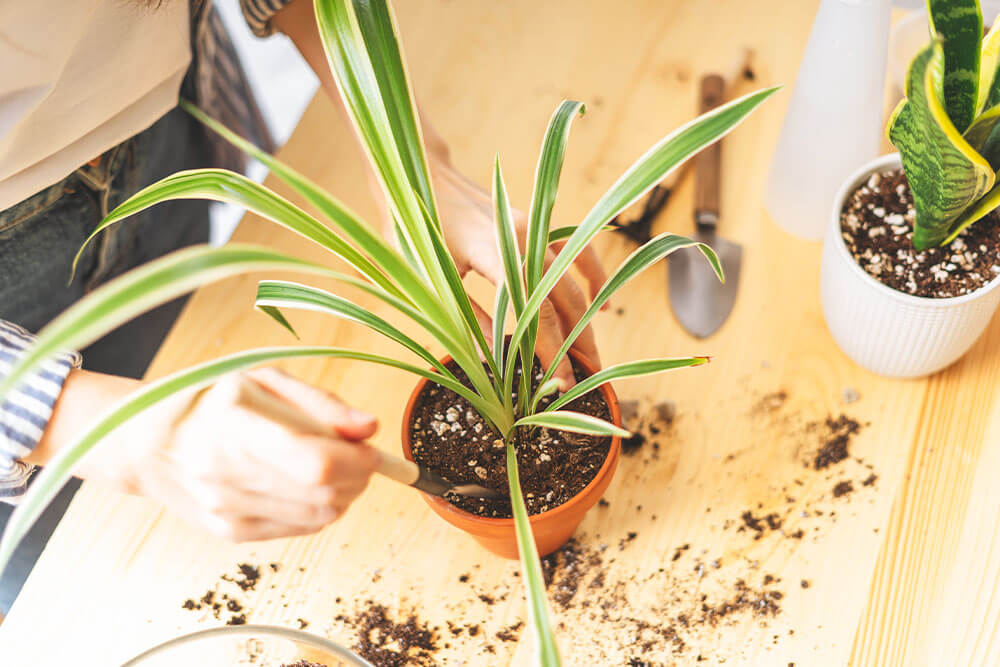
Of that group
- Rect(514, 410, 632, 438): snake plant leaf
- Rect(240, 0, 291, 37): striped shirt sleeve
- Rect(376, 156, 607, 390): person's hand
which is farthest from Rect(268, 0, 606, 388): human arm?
Rect(240, 0, 291, 37): striped shirt sleeve

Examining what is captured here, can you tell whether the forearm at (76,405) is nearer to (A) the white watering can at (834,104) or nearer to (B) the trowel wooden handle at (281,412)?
(B) the trowel wooden handle at (281,412)

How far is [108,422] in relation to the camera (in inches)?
17.4

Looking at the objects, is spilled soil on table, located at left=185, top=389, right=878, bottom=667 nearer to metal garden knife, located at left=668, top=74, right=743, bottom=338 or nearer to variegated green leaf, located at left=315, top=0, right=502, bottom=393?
metal garden knife, located at left=668, top=74, right=743, bottom=338

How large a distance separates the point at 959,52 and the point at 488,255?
0.40m

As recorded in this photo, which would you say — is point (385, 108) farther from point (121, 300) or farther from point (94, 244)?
point (94, 244)

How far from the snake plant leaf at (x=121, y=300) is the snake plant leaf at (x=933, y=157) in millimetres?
413

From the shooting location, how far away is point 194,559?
78cm

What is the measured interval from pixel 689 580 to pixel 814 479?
159 millimetres

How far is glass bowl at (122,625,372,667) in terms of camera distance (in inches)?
23.2

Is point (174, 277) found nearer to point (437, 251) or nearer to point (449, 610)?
point (437, 251)

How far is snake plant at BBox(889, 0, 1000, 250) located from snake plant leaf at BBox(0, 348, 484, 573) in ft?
1.48

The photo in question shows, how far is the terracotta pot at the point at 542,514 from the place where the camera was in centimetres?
62

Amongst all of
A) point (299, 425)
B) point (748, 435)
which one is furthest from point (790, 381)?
point (299, 425)

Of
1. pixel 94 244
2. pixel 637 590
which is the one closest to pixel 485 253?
pixel 637 590
